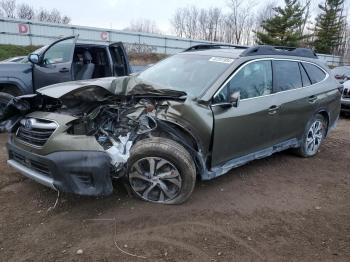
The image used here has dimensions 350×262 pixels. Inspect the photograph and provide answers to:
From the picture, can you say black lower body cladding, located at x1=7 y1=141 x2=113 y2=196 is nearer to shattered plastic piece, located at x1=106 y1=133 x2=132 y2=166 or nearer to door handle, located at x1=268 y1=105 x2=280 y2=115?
shattered plastic piece, located at x1=106 y1=133 x2=132 y2=166

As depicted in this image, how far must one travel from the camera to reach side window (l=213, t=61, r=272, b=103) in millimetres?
4117

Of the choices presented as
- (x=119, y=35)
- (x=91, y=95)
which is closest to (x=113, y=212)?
(x=91, y=95)

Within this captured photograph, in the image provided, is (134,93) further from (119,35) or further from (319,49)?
(319,49)

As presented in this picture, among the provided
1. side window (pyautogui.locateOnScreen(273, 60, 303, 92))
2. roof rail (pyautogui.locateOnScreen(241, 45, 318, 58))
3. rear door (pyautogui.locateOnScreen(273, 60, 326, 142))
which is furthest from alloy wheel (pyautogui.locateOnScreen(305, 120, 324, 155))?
roof rail (pyautogui.locateOnScreen(241, 45, 318, 58))

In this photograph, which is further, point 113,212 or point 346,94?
point 346,94

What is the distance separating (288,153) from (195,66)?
8.25 ft

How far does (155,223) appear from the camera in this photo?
11.7 ft

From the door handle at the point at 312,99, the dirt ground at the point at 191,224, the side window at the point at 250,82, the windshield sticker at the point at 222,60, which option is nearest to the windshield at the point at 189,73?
the windshield sticker at the point at 222,60

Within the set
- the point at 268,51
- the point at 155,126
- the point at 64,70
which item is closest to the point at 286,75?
the point at 268,51

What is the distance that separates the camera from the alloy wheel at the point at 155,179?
3788 millimetres

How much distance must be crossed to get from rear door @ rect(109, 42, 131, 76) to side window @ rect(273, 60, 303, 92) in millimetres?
4188

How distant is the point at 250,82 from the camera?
442 cm

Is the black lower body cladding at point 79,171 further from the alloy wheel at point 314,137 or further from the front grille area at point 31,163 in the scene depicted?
the alloy wheel at point 314,137

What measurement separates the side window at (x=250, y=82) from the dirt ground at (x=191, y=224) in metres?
1.21
